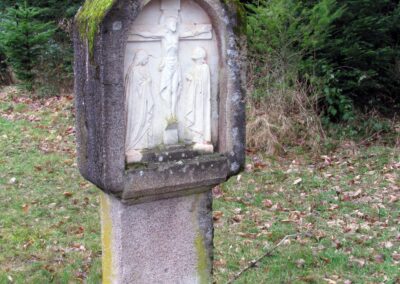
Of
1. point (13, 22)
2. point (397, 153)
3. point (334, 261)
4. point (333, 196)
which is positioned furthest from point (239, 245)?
point (13, 22)

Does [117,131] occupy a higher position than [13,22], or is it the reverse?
[13,22]

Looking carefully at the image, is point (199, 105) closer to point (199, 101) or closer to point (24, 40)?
point (199, 101)

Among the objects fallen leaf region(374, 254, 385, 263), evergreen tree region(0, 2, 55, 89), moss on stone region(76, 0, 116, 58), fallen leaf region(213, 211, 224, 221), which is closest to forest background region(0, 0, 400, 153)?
fallen leaf region(213, 211, 224, 221)

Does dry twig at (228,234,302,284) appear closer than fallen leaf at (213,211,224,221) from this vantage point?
Yes

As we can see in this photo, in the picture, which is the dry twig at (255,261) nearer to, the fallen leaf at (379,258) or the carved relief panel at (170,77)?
the fallen leaf at (379,258)

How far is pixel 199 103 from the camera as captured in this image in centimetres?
338

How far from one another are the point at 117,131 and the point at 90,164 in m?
0.26

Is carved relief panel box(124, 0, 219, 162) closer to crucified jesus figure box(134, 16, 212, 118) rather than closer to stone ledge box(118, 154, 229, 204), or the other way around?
crucified jesus figure box(134, 16, 212, 118)

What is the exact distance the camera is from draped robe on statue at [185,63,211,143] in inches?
132

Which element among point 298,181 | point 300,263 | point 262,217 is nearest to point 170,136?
point 300,263

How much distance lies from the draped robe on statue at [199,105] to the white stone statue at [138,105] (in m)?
0.24

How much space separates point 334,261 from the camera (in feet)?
Answer: 15.6

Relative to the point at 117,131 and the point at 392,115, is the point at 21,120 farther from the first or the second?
the point at 117,131

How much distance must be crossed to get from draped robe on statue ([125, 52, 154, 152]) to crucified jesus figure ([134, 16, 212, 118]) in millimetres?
94
